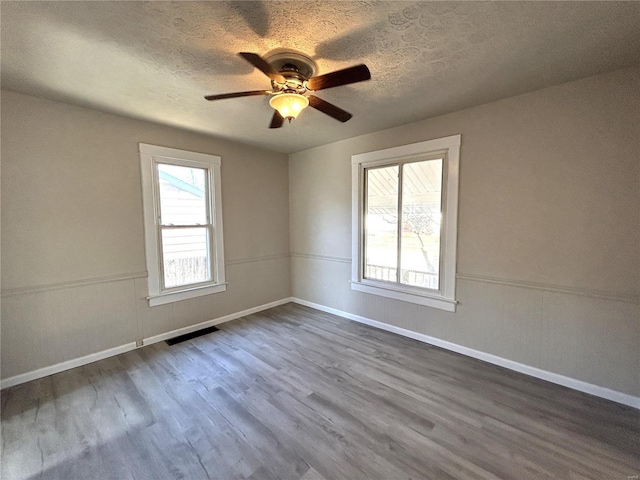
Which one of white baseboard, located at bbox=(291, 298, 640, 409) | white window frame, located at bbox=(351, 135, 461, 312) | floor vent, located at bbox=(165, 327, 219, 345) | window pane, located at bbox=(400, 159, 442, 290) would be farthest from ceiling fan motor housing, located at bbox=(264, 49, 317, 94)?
floor vent, located at bbox=(165, 327, 219, 345)

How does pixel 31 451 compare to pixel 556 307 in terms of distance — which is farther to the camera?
pixel 556 307

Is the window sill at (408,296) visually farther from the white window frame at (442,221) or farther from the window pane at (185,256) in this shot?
the window pane at (185,256)

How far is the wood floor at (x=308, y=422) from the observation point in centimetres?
161

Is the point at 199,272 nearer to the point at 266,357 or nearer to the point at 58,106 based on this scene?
the point at 266,357

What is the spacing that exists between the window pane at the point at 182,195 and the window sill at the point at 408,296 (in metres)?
2.43

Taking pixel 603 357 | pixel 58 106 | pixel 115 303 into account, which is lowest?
pixel 603 357

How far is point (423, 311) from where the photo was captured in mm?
3242

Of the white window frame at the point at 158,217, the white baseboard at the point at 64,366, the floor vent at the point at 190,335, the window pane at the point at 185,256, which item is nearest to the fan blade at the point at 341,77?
the white window frame at the point at 158,217

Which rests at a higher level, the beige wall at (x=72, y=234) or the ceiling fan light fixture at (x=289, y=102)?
the ceiling fan light fixture at (x=289, y=102)

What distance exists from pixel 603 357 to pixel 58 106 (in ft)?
17.7

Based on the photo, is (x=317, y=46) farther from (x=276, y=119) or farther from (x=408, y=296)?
(x=408, y=296)

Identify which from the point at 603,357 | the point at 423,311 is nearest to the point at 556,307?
the point at 603,357

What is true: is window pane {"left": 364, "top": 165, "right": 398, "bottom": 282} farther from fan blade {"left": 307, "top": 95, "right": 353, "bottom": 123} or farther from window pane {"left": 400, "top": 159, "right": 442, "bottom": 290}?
fan blade {"left": 307, "top": 95, "right": 353, "bottom": 123}

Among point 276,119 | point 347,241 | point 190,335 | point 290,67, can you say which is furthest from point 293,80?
point 190,335
